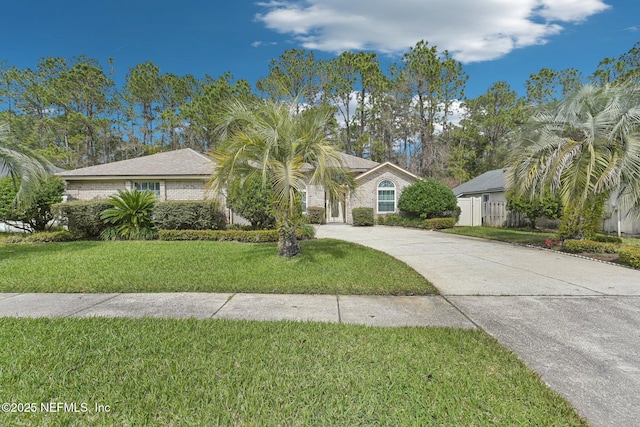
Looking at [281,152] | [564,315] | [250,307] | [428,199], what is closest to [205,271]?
[250,307]

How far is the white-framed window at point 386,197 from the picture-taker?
19938 millimetres

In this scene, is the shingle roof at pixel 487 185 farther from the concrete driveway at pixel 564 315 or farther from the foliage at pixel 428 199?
the concrete driveway at pixel 564 315

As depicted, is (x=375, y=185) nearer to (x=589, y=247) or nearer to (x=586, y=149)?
(x=586, y=149)

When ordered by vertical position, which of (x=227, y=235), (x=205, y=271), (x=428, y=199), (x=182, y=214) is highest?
(x=428, y=199)

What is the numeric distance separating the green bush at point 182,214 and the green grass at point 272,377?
8.31 metres

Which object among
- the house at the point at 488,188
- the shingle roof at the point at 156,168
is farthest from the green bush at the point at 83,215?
the house at the point at 488,188

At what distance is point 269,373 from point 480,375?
1899 mm

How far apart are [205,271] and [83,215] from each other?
8265 mm

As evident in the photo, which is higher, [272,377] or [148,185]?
[148,185]

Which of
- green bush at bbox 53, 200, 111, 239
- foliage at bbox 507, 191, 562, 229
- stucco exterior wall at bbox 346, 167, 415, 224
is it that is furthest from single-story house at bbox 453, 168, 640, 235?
green bush at bbox 53, 200, 111, 239

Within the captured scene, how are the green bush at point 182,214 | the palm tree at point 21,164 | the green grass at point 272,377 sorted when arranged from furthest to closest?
the green bush at point 182,214 < the palm tree at point 21,164 < the green grass at point 272,377

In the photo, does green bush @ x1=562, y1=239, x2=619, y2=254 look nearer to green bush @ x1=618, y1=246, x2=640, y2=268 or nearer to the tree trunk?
green bush @ x1=618, y1=246, x2=640, y2=268

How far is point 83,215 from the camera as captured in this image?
11.5 metres

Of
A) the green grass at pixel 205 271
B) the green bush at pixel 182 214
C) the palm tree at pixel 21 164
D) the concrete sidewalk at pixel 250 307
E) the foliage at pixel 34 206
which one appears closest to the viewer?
the concrete sidewalk at pixel 250 307
